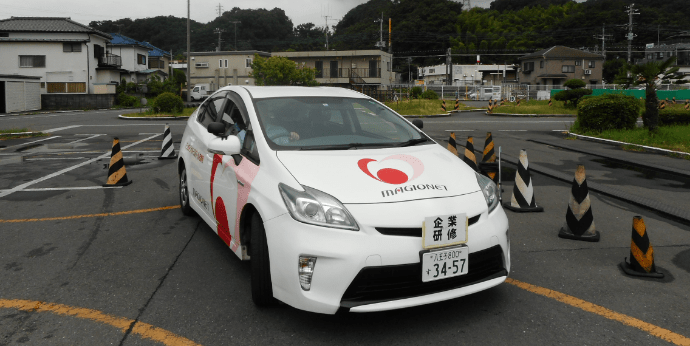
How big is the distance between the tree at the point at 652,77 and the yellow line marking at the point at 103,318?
47.7ft

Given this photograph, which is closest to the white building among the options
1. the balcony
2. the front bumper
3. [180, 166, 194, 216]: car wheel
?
the balcony

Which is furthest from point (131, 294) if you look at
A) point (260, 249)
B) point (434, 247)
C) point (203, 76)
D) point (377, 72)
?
point (203, 76)

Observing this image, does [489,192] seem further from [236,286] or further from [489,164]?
[489,164]

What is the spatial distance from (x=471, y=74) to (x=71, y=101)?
58121 mm

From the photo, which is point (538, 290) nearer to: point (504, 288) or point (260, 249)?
point (504, 288)

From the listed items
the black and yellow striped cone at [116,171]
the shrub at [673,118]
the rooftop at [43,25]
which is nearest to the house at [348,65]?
the rooftop at [43,25]

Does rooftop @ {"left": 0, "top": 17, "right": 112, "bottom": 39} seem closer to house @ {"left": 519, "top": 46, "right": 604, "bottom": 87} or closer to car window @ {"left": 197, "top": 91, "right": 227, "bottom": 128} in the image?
car window @ {"left": 197, "top": 91, "right": 227, "bottom": 128}

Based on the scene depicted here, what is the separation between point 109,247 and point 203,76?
61.4m

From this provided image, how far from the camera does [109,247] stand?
5.09 meters

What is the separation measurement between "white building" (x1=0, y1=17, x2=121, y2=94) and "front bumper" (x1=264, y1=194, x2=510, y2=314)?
157 feet

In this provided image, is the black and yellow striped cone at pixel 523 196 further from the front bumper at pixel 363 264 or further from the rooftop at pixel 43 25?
the rooftop at pixel 43 25

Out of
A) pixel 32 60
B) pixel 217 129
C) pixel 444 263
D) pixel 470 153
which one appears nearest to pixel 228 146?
pixel 217 129

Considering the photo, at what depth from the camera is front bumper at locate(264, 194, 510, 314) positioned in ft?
9.75

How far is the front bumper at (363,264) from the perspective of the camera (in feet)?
9.75
